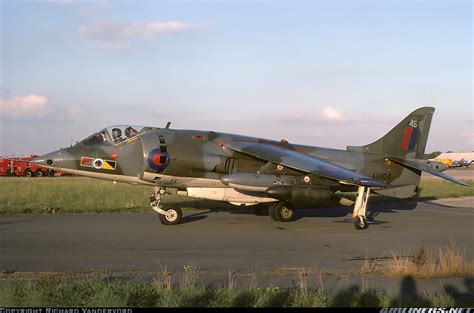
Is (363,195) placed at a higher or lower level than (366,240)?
higher

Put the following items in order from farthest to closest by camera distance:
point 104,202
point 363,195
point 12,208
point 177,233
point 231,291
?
point 104,202, point 12,208, point 363,195, point 177,233, point 231,291

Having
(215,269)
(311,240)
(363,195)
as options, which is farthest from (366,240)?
(215,269)

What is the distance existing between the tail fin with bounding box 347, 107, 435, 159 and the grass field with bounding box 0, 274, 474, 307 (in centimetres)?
1270

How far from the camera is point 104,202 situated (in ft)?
73.8

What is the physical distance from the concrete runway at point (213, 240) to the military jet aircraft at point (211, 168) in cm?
87

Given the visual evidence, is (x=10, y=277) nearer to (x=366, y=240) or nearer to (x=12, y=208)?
(x=366, y=240)

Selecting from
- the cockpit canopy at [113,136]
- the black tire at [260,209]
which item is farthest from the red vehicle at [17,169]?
the cockpit canopy at [113,136]

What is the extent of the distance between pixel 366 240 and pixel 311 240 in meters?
1.40

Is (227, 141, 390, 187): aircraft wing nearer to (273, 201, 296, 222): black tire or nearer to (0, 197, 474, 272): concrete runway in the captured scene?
(0, 197, 474, 272): concrete runway

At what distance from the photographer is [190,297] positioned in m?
6.20

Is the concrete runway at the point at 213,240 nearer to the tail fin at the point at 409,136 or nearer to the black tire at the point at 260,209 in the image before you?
the black tire at the point at 260,209

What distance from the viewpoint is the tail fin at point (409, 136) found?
19031 mm

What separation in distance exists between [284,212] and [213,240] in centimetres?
514

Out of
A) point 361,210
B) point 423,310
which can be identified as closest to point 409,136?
point 361,210
